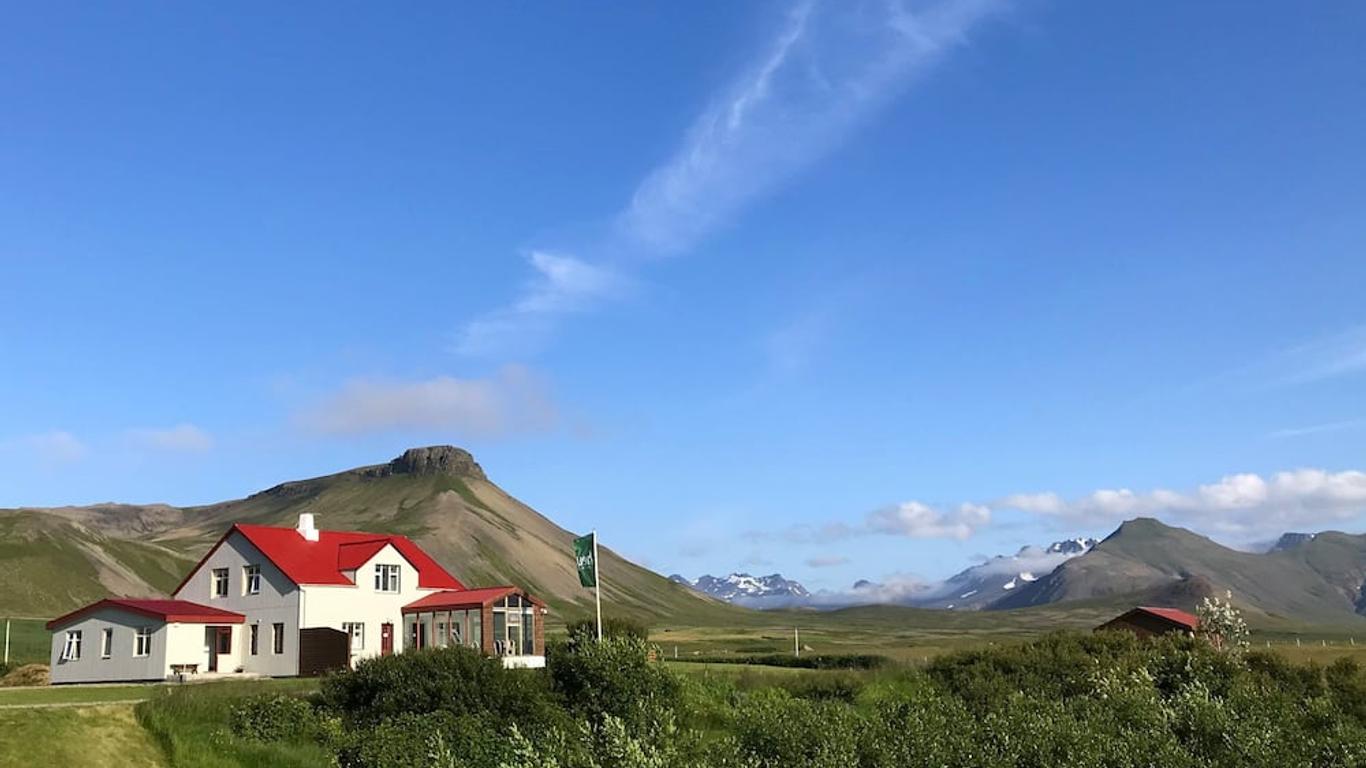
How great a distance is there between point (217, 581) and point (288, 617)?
327 inches

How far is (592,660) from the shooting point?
1767 inches

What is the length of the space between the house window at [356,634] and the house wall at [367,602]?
23 centimetres

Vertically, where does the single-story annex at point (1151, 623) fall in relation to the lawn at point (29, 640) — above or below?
below

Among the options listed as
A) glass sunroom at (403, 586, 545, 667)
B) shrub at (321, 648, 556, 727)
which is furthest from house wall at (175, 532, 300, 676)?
shrub at (321, 648, 556, 727)

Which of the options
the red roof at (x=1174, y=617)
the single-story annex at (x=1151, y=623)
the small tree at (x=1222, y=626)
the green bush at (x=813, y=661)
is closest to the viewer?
the small tree at (x=1222, y=626)

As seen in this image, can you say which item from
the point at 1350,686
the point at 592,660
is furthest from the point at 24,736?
the point at 1350,686

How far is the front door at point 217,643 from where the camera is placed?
65.1 m

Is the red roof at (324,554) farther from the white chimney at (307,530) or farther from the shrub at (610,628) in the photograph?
the shrub at (610,628)

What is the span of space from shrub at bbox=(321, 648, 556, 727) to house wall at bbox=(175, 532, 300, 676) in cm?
2406

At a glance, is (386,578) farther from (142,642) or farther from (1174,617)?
(1174,617)

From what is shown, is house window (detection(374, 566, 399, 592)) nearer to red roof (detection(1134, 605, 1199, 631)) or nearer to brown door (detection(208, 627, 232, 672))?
brown door (detection(208, 627, 232, 672))

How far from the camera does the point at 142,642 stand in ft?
206

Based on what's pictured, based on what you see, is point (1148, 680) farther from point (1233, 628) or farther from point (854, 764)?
point (1233, 628)

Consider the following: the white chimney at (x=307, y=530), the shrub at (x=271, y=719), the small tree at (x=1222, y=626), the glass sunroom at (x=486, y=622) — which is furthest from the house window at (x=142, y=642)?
the small tree at (x=1222, y=626)
